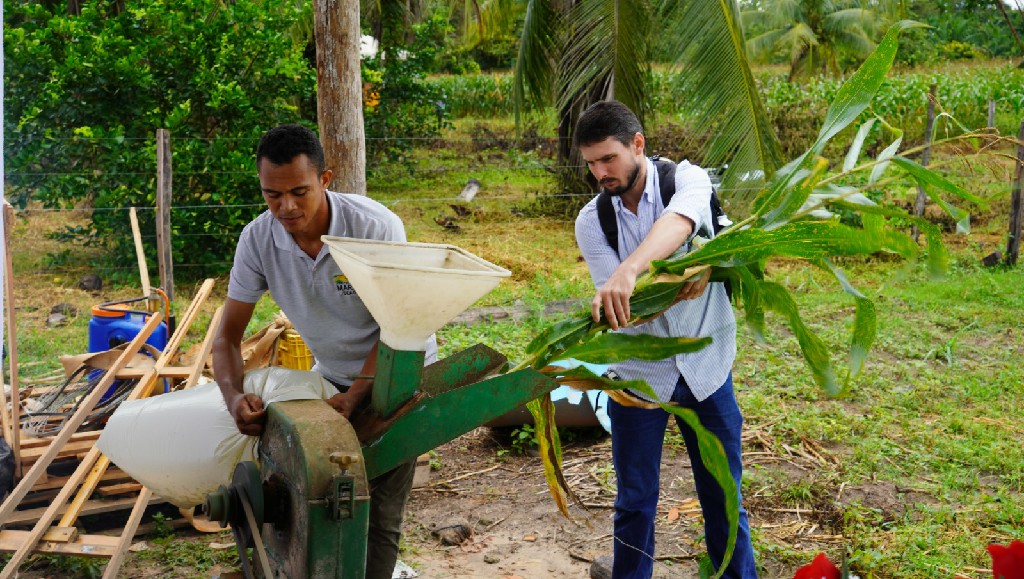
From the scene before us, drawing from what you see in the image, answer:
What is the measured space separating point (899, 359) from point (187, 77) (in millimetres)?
6506

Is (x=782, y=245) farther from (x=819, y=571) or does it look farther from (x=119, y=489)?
(x=119, y=489)

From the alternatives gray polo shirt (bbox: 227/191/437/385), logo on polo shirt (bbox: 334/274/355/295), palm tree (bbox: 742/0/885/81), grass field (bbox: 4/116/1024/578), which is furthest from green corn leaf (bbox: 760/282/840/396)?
palm tree (bbox: 742/0/885/81)

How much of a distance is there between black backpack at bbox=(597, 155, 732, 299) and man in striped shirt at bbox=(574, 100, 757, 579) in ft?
0.05

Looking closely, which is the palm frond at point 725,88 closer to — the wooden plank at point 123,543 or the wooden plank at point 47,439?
the wooden plank at point 47,439

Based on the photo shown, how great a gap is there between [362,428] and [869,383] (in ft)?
15.3

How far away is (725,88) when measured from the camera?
23.2 feet

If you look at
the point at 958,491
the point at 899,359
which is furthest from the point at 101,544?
the point at 899,359

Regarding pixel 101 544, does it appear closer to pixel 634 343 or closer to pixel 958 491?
pixel 634 343

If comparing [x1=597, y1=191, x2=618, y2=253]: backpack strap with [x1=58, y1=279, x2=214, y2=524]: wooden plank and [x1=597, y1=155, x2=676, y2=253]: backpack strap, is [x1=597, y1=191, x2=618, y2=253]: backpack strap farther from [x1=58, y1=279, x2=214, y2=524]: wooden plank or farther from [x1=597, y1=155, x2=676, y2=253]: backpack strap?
[x1=58, y1=279, x2=214, y2=524]: wooden plank

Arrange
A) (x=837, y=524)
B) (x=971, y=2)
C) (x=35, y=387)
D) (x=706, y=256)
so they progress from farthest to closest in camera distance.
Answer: (x=971, y=2) → (x=35, y=387) → (x=837, y=524) → (x=706, y=256)

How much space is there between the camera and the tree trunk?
463 centimetres

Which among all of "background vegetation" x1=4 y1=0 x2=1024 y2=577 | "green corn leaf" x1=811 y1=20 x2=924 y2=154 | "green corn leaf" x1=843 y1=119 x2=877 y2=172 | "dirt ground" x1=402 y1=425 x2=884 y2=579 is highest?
"green corn leaf" x1=811 y1=20 x2=924 y2=154

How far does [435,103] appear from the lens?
1353cm

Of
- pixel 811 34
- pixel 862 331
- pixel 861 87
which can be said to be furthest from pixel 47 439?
pixel 811 34
